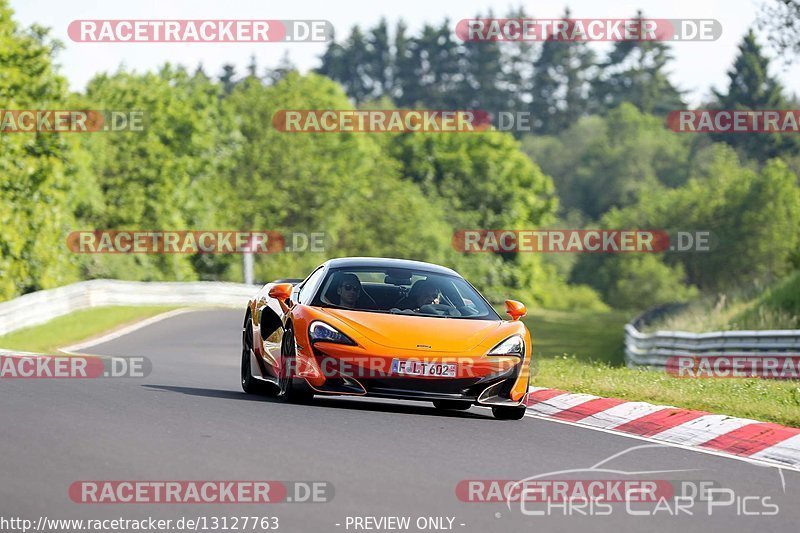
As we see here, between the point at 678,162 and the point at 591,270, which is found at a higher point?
the point at 678,162

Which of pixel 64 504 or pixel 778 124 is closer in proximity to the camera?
pixel 64 504

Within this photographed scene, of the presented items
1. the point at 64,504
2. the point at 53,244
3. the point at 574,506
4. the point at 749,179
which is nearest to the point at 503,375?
the point at 574,506

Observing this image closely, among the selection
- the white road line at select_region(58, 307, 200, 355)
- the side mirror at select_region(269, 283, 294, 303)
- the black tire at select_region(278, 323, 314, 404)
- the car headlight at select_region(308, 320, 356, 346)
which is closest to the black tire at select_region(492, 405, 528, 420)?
the car headlight at select_region(308, 320, 356, 346)

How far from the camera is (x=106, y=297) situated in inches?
1512

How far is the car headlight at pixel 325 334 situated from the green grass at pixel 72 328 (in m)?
15.4

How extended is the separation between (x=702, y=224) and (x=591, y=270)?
40.1ft

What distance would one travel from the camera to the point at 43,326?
3234 cm

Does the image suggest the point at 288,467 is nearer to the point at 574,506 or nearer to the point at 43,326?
the point at 574,506

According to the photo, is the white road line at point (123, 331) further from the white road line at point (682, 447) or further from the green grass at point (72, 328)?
the white road line at point (682, 447)

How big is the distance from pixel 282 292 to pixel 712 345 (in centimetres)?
1362

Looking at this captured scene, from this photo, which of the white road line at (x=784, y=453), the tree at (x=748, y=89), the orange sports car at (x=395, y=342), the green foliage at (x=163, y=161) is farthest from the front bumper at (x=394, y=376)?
the tree at (x=748, y=89)

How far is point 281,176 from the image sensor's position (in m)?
84.1

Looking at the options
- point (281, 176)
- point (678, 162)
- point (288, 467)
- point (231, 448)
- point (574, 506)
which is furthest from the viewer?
point (678, 162)

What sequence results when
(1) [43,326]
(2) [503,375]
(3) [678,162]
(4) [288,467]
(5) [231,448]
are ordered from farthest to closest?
1. (3) [678,162]
2. (1) [43,326]
3. (2) [503,375]
4. (5) [231,448]
5. (4) [288,467]
